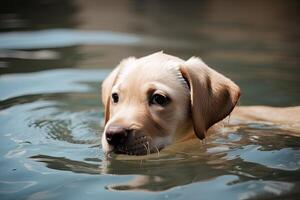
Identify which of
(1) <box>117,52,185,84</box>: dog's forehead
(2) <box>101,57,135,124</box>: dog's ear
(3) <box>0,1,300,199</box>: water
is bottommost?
(3) <box>0,1,300,199</box>: water

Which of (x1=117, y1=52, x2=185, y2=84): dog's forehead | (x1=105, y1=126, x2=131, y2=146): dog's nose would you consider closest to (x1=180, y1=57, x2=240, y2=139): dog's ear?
(x1=117, y1=52, x2=185, y2=84): dog's forehead

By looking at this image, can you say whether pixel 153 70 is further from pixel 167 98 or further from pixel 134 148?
pixel 134 148

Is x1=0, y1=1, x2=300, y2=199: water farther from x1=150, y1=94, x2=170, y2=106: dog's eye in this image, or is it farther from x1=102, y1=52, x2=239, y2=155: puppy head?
x1=150, y1=94, x2=170, y2=106: dog's eye

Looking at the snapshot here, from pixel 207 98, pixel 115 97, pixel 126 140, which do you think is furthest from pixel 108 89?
pixel 126 140

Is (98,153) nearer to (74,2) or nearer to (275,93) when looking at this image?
(275,93)

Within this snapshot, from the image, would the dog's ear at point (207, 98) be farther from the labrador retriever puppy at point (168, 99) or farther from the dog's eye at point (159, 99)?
the dog's eye at point (159, 99)

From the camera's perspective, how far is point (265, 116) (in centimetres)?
725

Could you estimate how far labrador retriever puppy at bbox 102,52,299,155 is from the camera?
5.87 metres

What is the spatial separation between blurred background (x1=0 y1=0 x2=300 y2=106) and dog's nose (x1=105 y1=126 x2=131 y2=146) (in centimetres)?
384

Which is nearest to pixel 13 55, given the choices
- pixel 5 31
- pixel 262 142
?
pixel 5 31

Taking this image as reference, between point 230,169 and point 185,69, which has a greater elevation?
point 185,69

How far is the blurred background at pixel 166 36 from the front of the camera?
10.4 m

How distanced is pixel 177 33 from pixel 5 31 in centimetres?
410

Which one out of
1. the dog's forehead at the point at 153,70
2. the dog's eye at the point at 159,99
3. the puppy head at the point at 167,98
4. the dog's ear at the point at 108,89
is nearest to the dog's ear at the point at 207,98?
the puppy head at the point at 167,98
